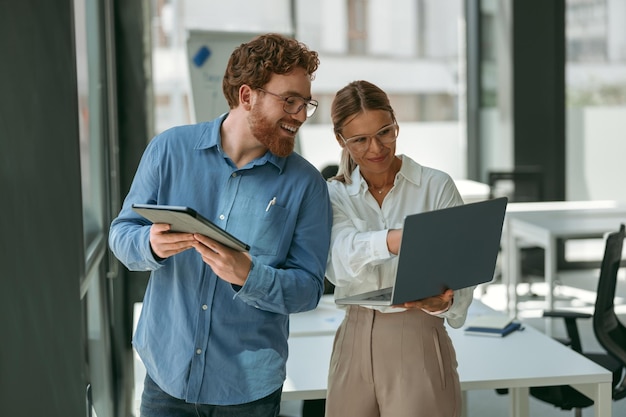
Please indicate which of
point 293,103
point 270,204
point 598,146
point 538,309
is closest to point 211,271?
→ point 270,204

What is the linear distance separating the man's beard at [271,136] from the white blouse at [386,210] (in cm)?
41

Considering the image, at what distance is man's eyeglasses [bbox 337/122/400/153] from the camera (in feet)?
7.38

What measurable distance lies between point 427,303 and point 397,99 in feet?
20.6

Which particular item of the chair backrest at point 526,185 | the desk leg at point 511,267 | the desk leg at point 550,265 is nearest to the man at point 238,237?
the desk leg at point 550,265

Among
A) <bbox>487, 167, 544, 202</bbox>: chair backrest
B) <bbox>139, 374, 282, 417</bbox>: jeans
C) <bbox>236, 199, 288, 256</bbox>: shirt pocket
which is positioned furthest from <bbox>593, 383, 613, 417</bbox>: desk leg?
<bbox>487, 167, 544, 202</bbox>: chair backrest

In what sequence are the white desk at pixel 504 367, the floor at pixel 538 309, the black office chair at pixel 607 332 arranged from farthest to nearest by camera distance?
the floor at pixel 538 309 → the black office chair at pixel 607 332 → the white desk at pixel 504 367

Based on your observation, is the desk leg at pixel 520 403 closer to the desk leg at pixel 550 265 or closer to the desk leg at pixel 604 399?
the desk leg at pixel 604 399

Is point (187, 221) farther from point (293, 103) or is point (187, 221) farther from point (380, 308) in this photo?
point (380, 308)

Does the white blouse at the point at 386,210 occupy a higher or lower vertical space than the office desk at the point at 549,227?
higher

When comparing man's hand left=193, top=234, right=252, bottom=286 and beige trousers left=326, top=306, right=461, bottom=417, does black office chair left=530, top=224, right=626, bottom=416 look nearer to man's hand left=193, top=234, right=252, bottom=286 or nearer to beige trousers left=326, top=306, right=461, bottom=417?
beige trousers left=326, top=306, right=461, bottom=417

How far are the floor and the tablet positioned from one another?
6.34 ft

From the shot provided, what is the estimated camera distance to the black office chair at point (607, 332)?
3385 mm

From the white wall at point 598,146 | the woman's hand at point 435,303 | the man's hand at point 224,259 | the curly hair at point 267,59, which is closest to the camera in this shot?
the man's hand at point 224,259

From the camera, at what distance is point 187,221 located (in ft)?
5.43
